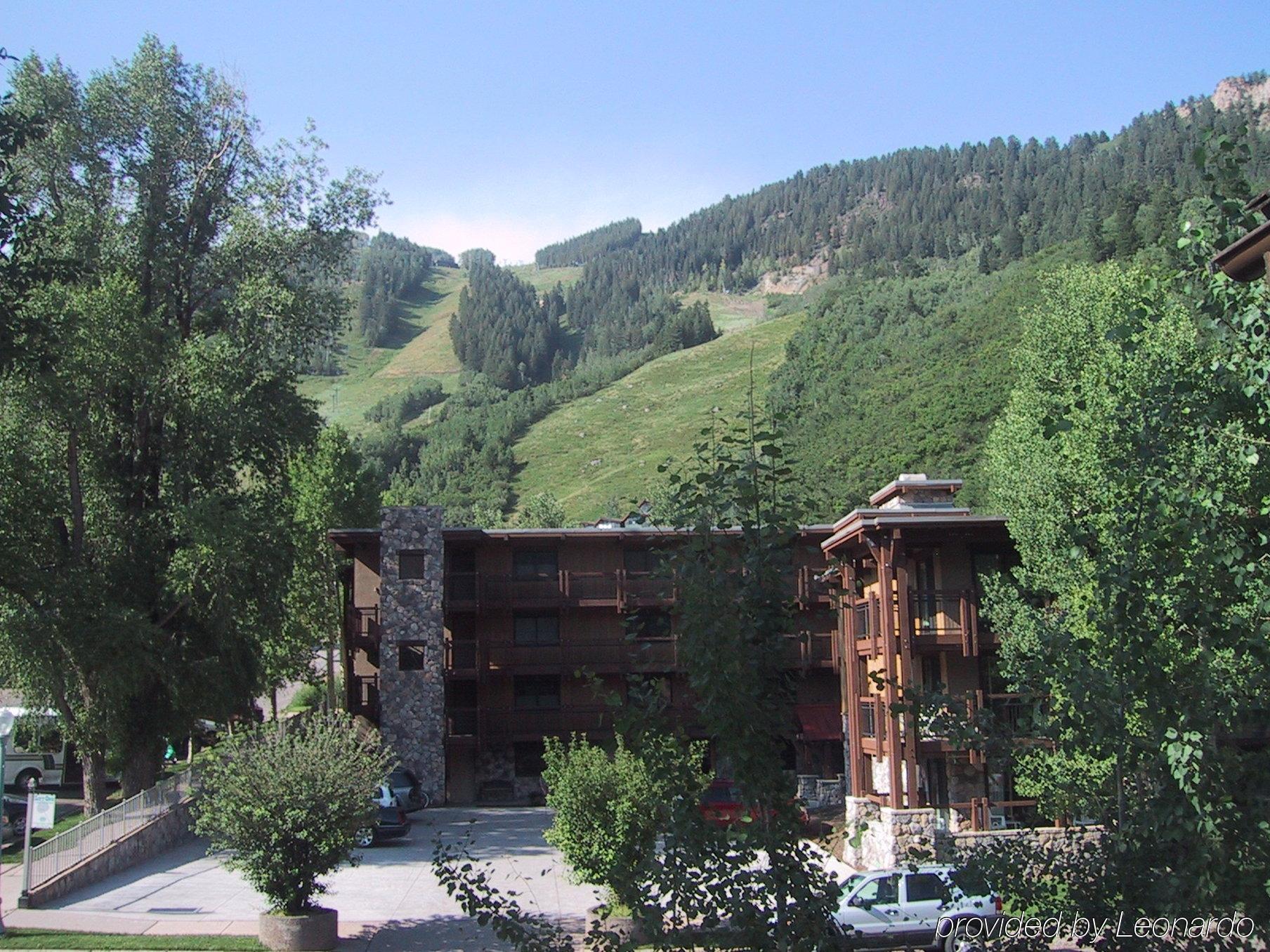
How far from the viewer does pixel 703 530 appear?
676 cm

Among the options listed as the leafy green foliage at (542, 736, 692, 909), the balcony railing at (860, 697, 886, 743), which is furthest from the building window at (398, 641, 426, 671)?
the leafy green foliage at (542, 736, 692, 909)

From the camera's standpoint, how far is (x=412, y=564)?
42469 mm

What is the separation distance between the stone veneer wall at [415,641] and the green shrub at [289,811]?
71.5 ft

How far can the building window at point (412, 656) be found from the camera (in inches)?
1650

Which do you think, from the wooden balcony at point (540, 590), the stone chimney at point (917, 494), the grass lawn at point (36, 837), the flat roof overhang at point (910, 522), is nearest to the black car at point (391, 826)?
the grass lawn at point (36, 837)

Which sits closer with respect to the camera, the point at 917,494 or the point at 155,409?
the point at 155,409

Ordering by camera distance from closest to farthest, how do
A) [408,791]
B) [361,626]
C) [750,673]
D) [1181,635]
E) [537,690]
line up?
[750,673]
[1181,635]
[408,791]
[361,626]
[537,690]

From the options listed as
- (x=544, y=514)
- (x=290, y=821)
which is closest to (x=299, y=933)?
(x=290, y=821)

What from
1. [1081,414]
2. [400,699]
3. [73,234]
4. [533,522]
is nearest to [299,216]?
[73,234]

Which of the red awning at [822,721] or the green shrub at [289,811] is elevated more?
the green shrub at [289,811]

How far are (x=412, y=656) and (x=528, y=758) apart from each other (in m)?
6.34

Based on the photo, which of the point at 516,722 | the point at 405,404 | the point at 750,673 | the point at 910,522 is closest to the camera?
the point at 750,673

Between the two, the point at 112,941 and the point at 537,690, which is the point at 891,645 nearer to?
the point at 112,941

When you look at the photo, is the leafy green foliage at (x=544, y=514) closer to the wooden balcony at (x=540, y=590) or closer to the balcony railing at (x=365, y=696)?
the balcony railing at (x=365, y=696)
